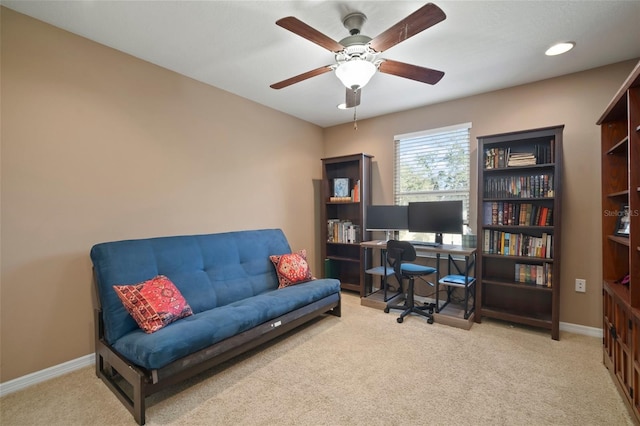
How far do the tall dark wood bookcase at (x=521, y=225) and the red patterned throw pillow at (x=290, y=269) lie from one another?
6.06ft

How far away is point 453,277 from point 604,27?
Result: 7.84ft

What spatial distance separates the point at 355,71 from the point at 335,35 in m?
0.54

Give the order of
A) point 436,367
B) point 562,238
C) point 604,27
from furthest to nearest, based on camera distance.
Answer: point 562,238
point 436,367
point 604,27

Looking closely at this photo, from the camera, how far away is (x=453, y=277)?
324 cm

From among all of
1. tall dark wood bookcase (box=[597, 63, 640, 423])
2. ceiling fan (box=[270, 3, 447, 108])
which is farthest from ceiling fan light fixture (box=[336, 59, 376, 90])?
tall dark wood bookcase (box=[597, 63, 640, 423])

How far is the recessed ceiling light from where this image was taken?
7.64ft

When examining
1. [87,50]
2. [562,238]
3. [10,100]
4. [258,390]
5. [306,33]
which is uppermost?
[87,50]

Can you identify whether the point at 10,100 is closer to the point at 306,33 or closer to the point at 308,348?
the point at 306,33

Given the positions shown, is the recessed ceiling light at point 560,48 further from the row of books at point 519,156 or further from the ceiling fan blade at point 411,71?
the ceiling fan blade at point 411,71

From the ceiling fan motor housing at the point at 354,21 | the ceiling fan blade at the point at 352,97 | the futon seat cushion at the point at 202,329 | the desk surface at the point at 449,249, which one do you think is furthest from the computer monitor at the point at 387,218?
the ceiling fan motor housing at the point at 354,21

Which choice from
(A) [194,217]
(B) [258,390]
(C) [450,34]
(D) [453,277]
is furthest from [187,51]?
(D) [453,277]

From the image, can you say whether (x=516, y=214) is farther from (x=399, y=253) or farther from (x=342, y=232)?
(x=342, y=232)

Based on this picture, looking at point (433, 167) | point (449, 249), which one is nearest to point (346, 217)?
point (433, 167)

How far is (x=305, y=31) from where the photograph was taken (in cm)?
164
